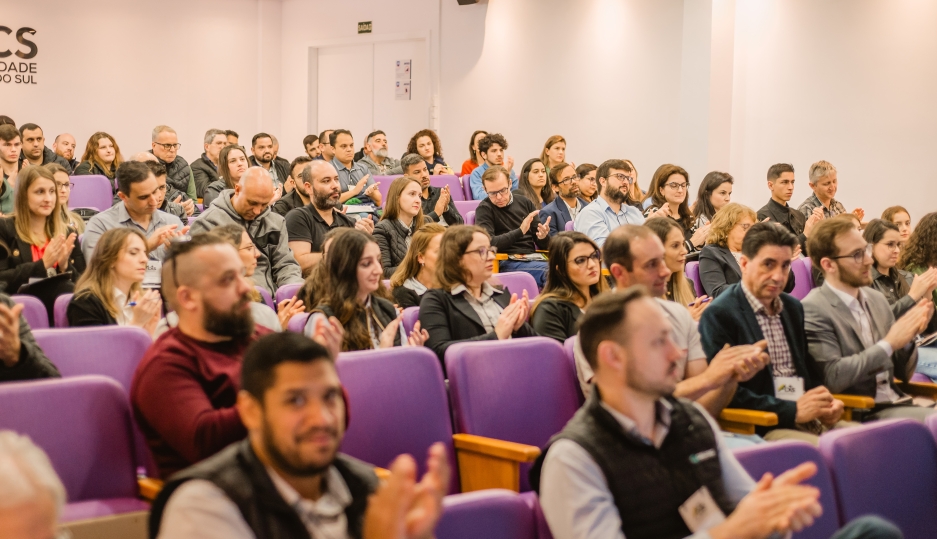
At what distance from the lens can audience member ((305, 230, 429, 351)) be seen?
3318 mm

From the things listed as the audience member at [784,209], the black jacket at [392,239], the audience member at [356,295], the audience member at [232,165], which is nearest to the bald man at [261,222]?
the black jacket at [392,239]

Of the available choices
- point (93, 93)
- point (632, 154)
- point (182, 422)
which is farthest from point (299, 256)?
point (93, 93)

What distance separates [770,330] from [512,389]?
104 centimetres

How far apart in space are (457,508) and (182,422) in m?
0.66

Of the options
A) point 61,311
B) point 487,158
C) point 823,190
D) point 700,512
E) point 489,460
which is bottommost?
point 489,460

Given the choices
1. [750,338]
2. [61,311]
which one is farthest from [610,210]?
[61,311]

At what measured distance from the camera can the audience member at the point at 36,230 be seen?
4.58 m

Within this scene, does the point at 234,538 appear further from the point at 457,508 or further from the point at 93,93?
the point at 93,93

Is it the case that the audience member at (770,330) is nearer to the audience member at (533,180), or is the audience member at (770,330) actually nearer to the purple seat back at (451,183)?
the audience member at (533,180)

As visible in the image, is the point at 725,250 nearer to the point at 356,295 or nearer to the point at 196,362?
the point at 356,295

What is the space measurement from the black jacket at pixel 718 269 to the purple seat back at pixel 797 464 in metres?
3.18

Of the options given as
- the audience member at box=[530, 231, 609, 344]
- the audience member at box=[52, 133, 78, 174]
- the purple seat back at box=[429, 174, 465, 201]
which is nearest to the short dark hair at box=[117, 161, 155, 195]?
the audience member at box=[530, 231, 609, 344]

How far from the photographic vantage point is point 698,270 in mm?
5578

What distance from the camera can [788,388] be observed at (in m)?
3.31
